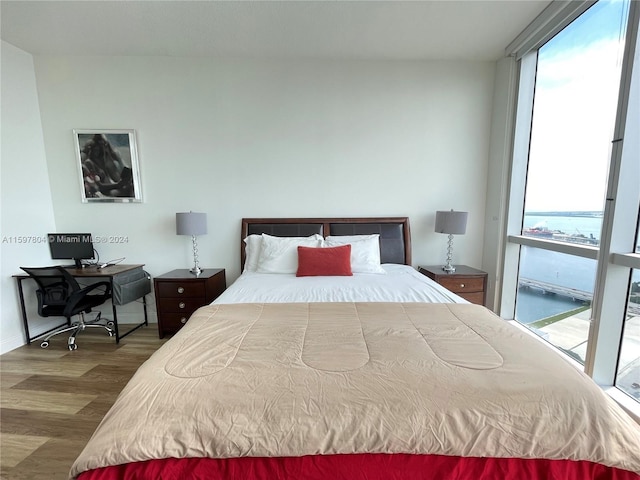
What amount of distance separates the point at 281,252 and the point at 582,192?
8.44 ft

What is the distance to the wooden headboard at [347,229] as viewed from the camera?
124 inches

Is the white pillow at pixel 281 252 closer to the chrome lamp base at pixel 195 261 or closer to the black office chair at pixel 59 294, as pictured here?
the chrome lamp base at pixel 195 261

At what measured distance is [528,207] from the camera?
2859 millimetres

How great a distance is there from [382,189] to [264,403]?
268cm

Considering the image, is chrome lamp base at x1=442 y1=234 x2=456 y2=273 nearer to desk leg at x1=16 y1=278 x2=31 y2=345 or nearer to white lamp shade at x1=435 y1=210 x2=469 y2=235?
white lamp shade at x1=435 y1=210 x2=469 y2=235

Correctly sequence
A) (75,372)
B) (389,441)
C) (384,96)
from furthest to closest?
(384,96) → (75,372) → (389,441)

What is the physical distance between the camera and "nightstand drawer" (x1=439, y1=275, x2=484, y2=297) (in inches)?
113

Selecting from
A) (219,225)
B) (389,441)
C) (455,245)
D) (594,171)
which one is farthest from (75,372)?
(594,171)

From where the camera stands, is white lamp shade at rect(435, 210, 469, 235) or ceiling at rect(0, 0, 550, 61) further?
white lamp shade at rect(435, 210, 469, 235)

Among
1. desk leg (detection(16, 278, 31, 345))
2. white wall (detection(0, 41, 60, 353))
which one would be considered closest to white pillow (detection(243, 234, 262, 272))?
desk leg (detection(16, 278, 31, 345))

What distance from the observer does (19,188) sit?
2820 mm

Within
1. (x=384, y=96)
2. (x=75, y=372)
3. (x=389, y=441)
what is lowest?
(x=75, y=372)

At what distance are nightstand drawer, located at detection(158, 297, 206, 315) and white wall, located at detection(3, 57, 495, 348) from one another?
53 cm

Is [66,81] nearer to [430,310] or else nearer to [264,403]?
[264,403]
